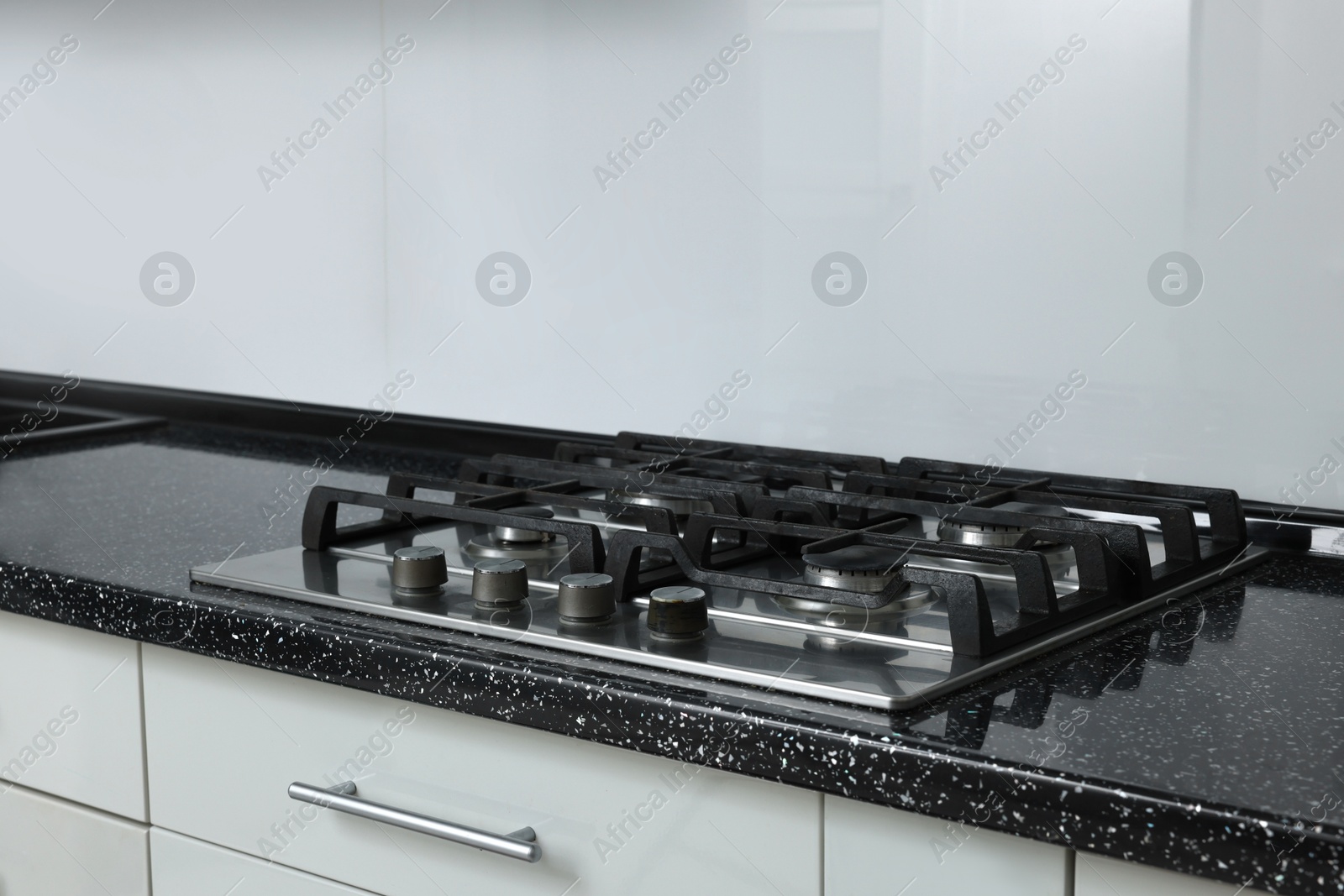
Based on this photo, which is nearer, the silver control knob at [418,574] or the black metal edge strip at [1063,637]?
the black metal edge strip at [1063,637]

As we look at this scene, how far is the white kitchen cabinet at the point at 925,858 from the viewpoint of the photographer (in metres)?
0.67

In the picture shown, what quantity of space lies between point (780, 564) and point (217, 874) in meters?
0.53

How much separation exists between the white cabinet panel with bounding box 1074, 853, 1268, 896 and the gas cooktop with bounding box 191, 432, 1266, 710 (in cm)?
13

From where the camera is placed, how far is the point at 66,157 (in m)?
2.05

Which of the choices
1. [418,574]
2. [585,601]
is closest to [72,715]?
[418,574]

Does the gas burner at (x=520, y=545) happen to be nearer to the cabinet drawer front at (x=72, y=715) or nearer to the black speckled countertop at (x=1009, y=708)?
the black speckled countertop at (x=1009, y=708)

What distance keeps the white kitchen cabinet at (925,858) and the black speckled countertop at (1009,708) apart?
0.03 m

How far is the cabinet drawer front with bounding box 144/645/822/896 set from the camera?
0.76 m

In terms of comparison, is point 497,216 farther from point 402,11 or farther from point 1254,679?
point 1254,679

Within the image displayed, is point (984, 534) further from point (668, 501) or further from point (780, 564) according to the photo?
point (668, 501)

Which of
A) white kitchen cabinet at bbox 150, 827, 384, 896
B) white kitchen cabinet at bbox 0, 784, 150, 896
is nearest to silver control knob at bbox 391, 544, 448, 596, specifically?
white kitchen cabinet at bbox 150, 827, 384, 896

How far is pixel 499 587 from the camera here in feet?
2.93

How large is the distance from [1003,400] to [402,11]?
967 millimetres

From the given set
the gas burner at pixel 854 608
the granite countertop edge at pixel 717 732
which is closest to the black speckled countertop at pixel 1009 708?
the granite countertop edge at pixel 717 732
